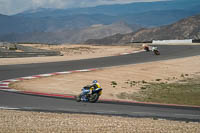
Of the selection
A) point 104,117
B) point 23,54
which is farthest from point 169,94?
point 23,54

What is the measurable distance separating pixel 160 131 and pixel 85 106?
4827mm

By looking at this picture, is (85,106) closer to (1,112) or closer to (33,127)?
(1,112)

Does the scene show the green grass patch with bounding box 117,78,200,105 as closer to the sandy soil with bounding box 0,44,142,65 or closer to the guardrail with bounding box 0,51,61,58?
the sandy soil with bounding box 0,44,142,65

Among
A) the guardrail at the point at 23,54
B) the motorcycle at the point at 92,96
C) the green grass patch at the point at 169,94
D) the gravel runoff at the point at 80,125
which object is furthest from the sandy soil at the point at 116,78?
the guardrail at the point at 23,54

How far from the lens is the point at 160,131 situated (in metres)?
8.56

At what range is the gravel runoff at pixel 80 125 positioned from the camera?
28.0 feet

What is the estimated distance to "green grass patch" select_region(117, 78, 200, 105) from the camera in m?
15.6

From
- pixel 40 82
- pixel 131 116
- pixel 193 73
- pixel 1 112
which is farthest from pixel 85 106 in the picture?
pixel 193 73

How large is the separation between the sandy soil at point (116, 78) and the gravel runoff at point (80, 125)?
5.86m

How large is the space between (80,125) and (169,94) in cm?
885

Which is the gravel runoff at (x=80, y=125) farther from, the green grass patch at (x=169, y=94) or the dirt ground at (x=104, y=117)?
the green grass patch at (x=169, y=94)

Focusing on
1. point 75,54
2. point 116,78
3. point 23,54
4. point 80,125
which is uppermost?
point 75,54

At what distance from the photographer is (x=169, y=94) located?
17.2 metres

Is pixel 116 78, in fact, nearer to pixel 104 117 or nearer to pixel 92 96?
pixel 92 96
